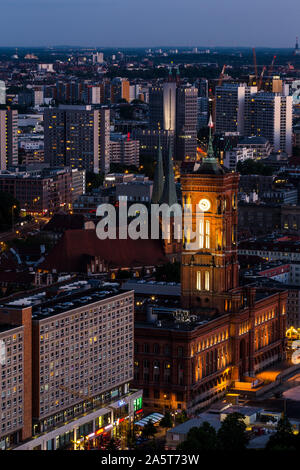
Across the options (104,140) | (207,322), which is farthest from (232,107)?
(207,322)

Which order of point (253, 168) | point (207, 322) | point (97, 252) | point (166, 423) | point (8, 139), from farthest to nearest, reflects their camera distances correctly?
1. point (8, 139)
2. point (253, 168)
3. point (97, 252)
4. point (207, 322)
5. point (166, 423)

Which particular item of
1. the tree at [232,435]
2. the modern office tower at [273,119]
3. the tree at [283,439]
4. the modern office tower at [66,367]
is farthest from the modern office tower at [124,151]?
the tree at [283,439]

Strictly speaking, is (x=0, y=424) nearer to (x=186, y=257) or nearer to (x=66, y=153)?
(x=186, y=257)

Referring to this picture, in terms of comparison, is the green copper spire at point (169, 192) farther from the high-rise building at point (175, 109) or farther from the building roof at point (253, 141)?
the high-rise building at point (175, 109)

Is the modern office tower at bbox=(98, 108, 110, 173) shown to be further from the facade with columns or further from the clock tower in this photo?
the clock tower

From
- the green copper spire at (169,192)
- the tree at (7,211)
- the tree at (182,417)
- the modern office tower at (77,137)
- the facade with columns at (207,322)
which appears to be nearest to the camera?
the tree at (182,417)

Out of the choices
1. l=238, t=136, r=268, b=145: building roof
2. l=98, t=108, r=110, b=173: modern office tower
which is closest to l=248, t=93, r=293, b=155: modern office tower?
l=238, t=136, r=268, b=145: building roof

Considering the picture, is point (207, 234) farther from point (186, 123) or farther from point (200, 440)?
point (186, 123)
